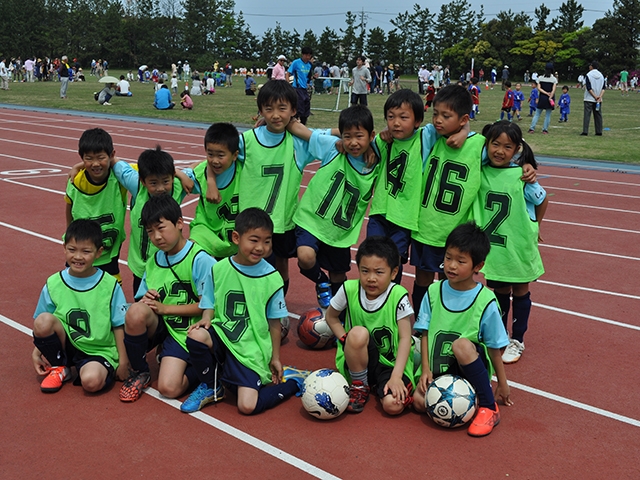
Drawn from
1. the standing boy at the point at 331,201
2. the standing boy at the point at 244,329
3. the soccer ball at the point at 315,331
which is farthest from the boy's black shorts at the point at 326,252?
the standing boy at the point at 244,329

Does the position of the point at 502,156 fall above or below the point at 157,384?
above

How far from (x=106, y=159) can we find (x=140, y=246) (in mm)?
673

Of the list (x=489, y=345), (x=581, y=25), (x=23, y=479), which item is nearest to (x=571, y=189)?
(x=489, y=345)

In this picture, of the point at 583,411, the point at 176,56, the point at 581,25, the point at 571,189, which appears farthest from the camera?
the point at 176,56

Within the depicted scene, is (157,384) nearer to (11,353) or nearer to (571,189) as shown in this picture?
(11,353)

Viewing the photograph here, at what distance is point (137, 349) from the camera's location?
14.2 ft

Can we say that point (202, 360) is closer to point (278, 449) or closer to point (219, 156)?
point (278, 449)

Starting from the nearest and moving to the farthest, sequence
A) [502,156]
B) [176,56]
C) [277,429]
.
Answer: [277,429]
[502,156]
[176,56]

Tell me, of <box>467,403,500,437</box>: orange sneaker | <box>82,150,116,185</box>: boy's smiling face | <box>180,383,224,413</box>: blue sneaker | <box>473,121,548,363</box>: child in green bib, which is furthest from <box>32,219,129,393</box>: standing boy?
<box>473,121,548,363</box>: child in green bib

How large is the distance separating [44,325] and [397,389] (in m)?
2.17

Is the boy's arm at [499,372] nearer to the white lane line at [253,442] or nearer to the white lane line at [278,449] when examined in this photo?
the white lane line at [278,449]

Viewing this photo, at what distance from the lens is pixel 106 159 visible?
5012 mm

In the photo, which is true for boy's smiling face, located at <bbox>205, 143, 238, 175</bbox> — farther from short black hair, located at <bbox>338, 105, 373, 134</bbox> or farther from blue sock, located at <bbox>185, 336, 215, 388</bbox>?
blue sock, located at <bbox>185, 336, 215, 388</bbox>

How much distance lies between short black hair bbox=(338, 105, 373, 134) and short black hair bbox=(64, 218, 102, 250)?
1794mm
